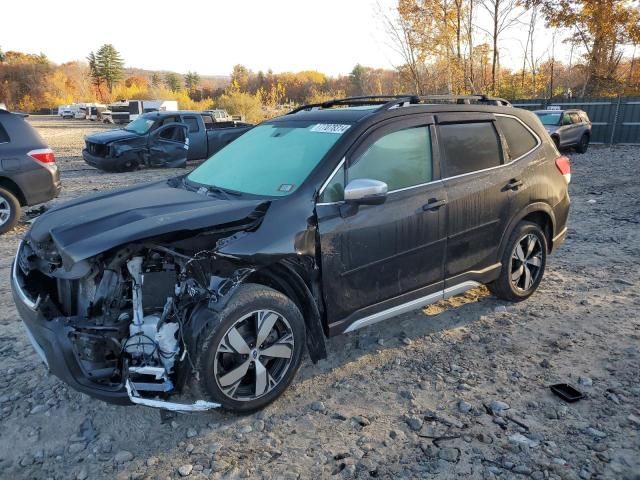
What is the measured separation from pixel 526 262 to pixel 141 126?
11757 millimetres

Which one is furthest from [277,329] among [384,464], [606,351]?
[606,351]

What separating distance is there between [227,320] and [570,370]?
2.51 meters

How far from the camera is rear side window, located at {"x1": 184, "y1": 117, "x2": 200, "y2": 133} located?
543 inches

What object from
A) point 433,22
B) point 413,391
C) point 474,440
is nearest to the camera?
point 474,440

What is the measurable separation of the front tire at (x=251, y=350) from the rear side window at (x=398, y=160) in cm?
106

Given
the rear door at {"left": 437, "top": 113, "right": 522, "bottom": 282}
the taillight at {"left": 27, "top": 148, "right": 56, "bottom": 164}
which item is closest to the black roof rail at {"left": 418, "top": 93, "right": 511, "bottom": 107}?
the rear door at {"left": 437, "top": 113, "right": 522, "bottom": 282}

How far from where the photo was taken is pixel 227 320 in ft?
9.23

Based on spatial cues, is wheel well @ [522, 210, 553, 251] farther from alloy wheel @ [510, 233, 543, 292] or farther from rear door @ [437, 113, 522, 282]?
rear door @ [437, 113, 522, 282]

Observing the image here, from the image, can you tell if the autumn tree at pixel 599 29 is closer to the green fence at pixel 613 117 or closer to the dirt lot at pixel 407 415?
the green fence at pixel 613 117

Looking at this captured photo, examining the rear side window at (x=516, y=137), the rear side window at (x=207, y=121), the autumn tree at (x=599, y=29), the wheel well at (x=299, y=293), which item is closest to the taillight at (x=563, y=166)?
the rear side window at (x=516, y=137)

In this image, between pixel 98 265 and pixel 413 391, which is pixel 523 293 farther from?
pixel 98 265

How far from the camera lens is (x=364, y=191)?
3143 millimetres

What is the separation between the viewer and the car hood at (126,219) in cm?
273

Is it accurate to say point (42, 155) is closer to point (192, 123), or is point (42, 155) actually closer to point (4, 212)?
point (4, 212)
